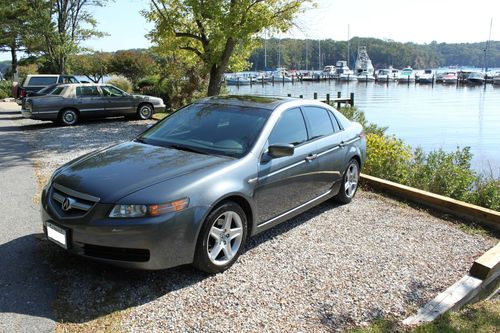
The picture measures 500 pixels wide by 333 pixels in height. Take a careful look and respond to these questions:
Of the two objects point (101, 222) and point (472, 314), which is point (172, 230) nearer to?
point (101, 222)

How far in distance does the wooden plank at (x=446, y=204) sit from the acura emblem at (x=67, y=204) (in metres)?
5.13

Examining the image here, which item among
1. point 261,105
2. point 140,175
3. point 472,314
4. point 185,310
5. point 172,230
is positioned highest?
point 261,105

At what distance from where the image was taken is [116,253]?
A: 3.68 m

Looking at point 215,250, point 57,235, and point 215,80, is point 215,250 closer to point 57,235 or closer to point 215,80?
point 57,235

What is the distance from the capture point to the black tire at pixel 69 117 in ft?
49.4

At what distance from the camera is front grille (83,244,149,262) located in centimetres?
365

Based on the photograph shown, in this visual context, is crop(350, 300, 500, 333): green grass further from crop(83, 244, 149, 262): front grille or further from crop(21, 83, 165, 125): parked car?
crop(21, 83, 165, 125): parked car

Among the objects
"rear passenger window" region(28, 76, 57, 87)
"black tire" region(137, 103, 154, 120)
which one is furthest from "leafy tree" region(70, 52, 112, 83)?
"black tire" region(137, 103, 154, 120)

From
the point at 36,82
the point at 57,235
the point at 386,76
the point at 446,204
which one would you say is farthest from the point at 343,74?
the point at 57,235

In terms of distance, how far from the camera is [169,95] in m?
21.2

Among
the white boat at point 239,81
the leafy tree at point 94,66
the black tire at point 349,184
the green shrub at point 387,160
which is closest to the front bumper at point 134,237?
the black tire at point 349,184

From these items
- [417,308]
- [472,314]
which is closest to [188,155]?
[417,308]

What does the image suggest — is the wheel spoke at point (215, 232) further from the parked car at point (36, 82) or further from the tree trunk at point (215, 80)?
the parked car at point (36, 82)

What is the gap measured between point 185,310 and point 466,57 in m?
185
